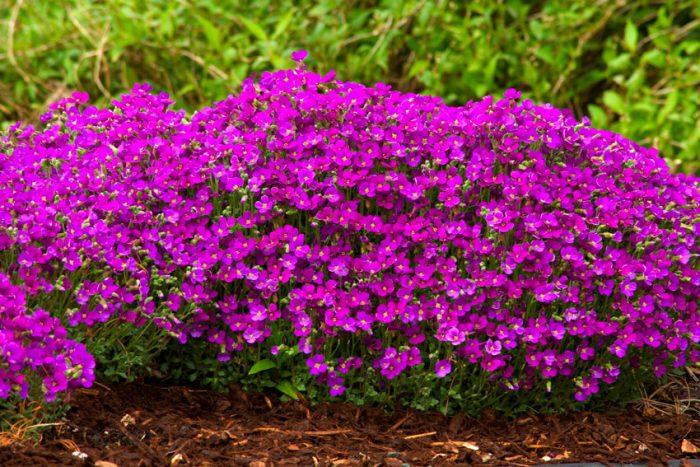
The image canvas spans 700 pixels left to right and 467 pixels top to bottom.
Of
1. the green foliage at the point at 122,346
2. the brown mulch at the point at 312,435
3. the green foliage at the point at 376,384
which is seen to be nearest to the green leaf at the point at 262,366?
the green foliage at the point at 376,384

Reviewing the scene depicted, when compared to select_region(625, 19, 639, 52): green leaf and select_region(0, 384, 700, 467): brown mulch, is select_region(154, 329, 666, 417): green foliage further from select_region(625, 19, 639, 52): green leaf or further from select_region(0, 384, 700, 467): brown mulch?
select_region(625, 19, 639, 52): green leaf

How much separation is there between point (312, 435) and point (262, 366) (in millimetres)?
300

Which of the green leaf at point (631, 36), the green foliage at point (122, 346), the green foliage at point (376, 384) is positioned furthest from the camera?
the green leaf at point (631, 36)

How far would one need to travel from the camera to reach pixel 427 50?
5.86m

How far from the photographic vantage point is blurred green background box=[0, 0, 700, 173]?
5.56 m

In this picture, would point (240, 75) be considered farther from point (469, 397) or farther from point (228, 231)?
point (469, 397)

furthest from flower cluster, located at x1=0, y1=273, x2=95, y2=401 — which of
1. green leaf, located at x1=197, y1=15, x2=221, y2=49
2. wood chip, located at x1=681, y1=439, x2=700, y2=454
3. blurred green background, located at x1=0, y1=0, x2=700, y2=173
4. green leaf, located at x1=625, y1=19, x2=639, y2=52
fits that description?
green leaf, located at x1=625, y1=19, x2=639, y2=52

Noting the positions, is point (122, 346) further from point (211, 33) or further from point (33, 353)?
point (211, 33)

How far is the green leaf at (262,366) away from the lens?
3055 mm

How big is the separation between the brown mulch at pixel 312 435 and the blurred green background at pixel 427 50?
2658 mm

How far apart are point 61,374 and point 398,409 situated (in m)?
1.16

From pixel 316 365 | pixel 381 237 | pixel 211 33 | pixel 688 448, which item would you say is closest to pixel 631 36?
pixel 211 33

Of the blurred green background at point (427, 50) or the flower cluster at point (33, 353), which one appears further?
the blurred green background at point (427, 50)

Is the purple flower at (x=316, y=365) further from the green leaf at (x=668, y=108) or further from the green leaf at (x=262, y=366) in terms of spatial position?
the green leaf at (x=668, y=108)
